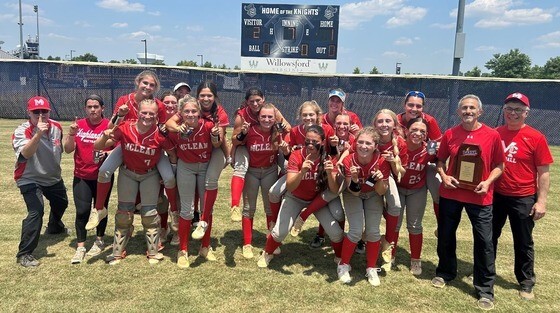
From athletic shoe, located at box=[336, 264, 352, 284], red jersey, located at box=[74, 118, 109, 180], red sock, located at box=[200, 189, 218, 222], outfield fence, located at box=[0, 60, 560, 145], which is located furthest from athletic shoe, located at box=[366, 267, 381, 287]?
outfield fence, located at box=[0, 60, 560, 145]

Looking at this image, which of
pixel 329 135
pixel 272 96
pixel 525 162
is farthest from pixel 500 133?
pixel 272 96

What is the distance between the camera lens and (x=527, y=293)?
380cm

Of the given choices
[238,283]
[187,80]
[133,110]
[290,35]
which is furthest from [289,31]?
[238,283]

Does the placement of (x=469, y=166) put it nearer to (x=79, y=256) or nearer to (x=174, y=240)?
(x=174, y=240)

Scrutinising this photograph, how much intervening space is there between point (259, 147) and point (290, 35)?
1732 centimetres

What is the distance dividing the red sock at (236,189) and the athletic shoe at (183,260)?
2.47 feet

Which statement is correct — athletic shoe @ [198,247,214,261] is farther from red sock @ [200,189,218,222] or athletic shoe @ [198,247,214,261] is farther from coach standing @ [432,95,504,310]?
coach standing @ [432,95,504,310]

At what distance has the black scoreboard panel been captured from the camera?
20.3 meters

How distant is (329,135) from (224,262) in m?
1.84

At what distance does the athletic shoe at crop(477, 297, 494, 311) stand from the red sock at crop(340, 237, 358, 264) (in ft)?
4.08

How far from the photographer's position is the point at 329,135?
418 centimetres

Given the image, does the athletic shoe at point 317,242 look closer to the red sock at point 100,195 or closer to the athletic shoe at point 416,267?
the athletic shoe at point 416,267

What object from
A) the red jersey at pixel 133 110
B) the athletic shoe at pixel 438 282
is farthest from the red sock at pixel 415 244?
the red jersey at pixel 133 110

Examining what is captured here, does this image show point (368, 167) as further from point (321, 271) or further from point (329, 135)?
point (321, 271)
